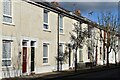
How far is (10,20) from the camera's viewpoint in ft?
75.5

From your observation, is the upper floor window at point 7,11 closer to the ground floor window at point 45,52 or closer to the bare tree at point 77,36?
the ground floor window at point 45,52

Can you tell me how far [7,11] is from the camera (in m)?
22.7

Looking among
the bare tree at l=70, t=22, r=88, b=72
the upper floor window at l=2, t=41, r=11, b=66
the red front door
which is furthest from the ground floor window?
the upper floor window at l=2, t=41, r=11, b=66

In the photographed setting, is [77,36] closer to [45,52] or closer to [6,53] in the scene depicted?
[45,52]

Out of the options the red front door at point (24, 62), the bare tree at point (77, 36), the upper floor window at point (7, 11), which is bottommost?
the red front door at point (24, 62)

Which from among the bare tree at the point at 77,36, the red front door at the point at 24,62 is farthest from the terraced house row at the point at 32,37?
the bare tree at the point at 77,36

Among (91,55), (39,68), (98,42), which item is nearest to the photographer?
(39,68)

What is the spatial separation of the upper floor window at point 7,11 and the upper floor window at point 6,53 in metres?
1.50

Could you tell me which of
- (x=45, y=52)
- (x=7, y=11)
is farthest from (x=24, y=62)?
(x=7, y=11)

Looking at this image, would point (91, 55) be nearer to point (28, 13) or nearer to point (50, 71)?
point (50, 71)

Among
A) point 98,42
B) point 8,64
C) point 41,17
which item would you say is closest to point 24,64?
point 8,64

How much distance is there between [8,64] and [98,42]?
92.0ft

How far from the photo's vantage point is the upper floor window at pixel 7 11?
22.4 meters

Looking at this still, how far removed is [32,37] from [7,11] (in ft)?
13.7
